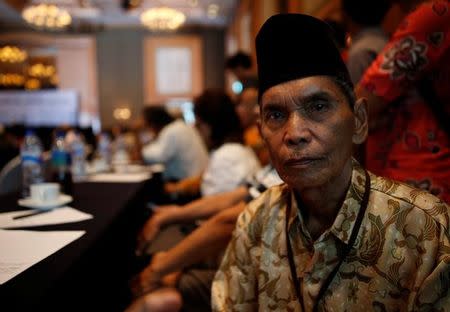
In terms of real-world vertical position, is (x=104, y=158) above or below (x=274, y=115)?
below

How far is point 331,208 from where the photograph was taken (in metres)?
0.87

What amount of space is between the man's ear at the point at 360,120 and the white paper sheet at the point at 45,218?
3.03 ft

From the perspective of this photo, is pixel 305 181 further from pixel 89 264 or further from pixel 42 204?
pixel 42 204

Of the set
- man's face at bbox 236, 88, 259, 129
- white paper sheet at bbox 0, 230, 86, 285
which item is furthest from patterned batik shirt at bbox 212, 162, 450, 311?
man's face at bbox 236, 88, 259, 129

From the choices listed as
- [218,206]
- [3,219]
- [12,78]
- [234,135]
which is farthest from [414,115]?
[12,78]

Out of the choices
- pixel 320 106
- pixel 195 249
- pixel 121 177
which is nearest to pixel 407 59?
pixel 320 106

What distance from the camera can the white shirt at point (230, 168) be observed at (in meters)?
2.00

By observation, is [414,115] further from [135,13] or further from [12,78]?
[12,78]

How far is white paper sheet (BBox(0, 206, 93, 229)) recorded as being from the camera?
1.25 meters

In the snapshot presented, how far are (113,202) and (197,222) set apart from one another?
0.52m

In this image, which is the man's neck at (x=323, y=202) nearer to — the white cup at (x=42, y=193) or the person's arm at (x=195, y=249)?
the person's arm at (x=195, y=249)

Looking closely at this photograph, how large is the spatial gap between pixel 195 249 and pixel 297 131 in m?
0.78

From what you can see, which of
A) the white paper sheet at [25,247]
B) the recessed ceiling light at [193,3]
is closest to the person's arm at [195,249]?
the white paper sheet at [25,247]

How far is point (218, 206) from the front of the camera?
1823mm
